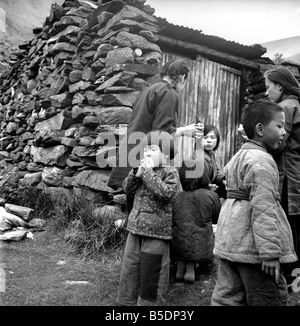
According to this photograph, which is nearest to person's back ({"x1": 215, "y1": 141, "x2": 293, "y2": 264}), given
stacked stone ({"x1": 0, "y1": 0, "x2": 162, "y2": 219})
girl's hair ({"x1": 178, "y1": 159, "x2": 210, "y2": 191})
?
girl's hair ({"x1": 178, "y1": 159, "x2": 210, "y2": 191})

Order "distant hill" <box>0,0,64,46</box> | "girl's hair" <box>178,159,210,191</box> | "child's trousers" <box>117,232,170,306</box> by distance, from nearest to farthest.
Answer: "child's trousers" <box>117,232,170,306</box> → "girl's hair" <box>178,159,210,191</box> → "distant hill" <box>0,0,64,46</box>

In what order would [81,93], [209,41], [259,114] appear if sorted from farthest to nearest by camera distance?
1. [209,41]
2. [81,93]
3. [259,114]

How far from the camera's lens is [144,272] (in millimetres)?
2639

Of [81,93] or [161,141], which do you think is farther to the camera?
[81,93]

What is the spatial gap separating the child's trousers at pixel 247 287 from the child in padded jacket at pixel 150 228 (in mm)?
575

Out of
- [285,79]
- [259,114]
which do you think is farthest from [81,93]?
[259,114]

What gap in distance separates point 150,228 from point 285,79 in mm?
1571

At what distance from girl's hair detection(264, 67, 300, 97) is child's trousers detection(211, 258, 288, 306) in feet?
4.92

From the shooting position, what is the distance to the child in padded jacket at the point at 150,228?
263cm

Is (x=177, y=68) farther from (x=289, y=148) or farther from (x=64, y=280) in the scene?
(x=64, y=280)

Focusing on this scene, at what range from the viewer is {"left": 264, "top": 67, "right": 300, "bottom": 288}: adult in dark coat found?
8.90ft

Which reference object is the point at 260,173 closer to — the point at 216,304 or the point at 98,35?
the point at 216,304

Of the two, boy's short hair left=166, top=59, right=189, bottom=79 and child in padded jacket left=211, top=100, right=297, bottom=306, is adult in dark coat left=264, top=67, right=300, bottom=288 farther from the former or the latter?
boy's short hair left=166, top=59, right=189, bottom=79

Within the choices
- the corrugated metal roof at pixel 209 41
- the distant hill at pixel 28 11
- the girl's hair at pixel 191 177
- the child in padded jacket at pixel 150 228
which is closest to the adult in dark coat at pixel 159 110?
the girl's hair at pixel 191 177
